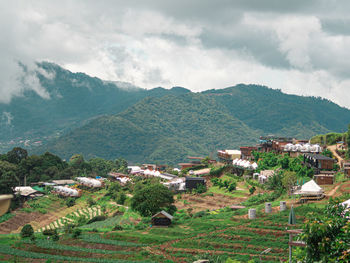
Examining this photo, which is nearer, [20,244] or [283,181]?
[20,244]

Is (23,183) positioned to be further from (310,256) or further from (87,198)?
(310,256)

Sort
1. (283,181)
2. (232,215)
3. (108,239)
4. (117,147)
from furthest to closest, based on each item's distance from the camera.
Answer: (117,147)
(283,181)
(232,215)
(108,239)

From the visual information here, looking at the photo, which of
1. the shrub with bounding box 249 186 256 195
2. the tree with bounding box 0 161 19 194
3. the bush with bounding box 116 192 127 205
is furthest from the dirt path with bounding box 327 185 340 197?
the tree with bounding box 0 161 19 194

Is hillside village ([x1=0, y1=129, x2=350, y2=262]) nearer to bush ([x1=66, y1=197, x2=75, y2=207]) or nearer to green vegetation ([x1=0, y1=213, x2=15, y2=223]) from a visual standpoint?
bush ([x1=66, y1=197, x2=75, y2=207])

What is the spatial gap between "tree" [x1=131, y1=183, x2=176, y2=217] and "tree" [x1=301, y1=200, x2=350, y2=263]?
3144cm

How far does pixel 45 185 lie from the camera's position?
7562 centimetres

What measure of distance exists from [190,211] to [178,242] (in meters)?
15.0

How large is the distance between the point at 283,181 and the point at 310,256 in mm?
31816

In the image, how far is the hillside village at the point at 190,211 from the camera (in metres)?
29.9

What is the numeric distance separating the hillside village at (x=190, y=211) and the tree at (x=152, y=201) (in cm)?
11

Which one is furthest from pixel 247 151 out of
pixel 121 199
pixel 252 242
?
pixel 252 242

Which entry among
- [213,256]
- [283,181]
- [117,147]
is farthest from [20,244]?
[117,147]

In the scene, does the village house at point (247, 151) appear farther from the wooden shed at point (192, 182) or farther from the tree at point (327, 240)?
the tree at point (327, 240)

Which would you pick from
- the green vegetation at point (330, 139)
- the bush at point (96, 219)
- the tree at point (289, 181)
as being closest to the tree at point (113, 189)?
the bush at point (96, 219)
